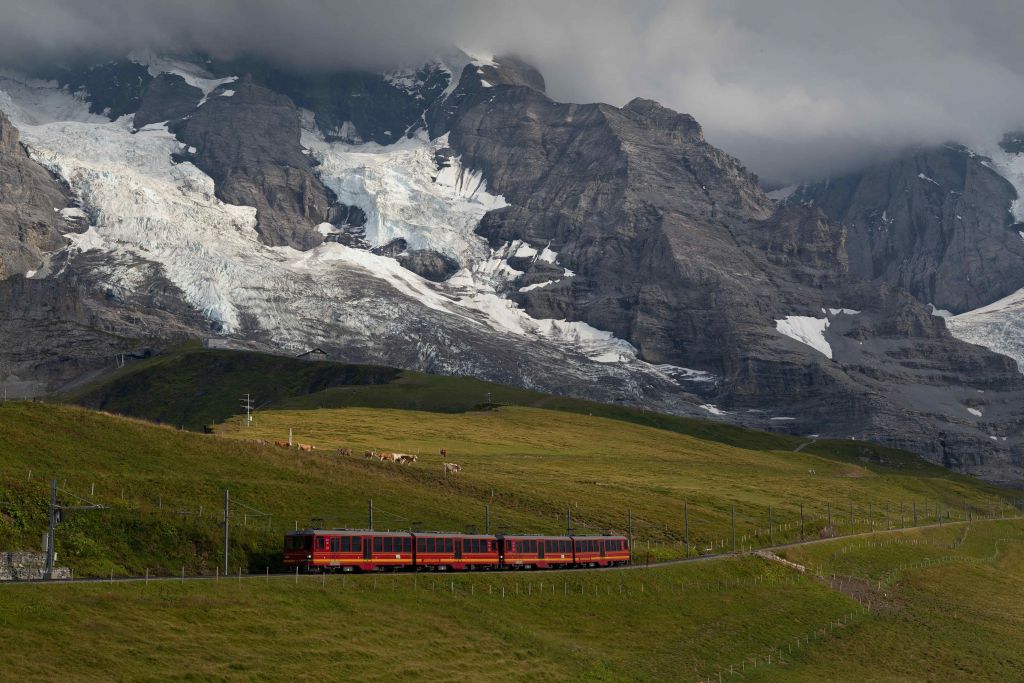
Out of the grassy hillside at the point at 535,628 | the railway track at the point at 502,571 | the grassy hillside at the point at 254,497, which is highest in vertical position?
the grassy hillside at the point at 254,497

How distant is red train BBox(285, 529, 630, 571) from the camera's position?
8100 centimetres

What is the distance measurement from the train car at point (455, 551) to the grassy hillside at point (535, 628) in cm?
328

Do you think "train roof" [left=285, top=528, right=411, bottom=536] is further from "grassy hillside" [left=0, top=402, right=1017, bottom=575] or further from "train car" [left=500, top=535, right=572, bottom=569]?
"train car" [left=500, top=535, right=572, bottom=569]

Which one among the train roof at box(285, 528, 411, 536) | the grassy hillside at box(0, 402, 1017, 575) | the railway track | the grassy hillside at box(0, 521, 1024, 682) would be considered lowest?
the grassy hillside at box(0, 521, 1024, 682)

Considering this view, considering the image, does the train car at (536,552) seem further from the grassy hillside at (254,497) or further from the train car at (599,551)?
the grassy hillside at (254,497)

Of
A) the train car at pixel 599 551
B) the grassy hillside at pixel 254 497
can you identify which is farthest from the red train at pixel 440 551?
the grassy hillside at pixel 254 497

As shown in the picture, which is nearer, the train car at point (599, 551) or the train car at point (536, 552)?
the train car at point (536, 552)

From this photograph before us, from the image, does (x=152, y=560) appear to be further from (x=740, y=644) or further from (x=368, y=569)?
(x=740, y=644)

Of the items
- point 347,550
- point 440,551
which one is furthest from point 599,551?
point 347,550

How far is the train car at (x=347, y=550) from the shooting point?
80438 millimetres

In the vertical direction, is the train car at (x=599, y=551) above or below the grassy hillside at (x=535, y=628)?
above

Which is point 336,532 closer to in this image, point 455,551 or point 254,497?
point 455,551

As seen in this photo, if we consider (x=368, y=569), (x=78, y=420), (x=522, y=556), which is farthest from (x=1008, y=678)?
(x=78, y=420)

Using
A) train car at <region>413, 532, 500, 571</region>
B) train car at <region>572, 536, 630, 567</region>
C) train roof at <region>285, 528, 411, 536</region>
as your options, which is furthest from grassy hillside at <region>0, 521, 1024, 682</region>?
train car at <region>572, 536, 630, 567</region>
